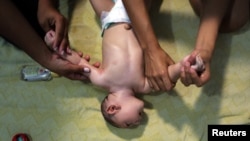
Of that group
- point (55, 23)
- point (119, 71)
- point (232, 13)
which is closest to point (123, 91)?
point (119, 71)

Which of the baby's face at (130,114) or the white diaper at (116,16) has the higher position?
the white diaper at (116,16)

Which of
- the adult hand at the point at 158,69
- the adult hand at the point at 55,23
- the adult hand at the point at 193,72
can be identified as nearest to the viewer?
the adult hand at the point at 193,72

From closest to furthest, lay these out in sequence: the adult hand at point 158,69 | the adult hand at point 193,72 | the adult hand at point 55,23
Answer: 1. the adult hand at point 193,72
2. the adult hand at point 158,69
3. the adult hand at point 55,23

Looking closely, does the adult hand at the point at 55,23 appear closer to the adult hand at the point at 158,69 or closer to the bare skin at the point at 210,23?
the adult hand at the point at 158,69

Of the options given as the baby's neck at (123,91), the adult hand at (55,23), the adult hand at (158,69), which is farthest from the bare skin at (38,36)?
the adult hand at (158,69)

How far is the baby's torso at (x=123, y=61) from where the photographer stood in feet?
4.75

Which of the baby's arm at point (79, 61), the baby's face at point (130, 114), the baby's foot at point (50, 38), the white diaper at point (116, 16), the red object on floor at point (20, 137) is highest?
the white diaper at point (116, 16)

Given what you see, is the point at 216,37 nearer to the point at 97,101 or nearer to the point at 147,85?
the point at 147,85

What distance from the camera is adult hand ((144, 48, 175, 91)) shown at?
4.53 feet

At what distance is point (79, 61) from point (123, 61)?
16 centimetres

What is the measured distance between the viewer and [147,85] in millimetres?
1451

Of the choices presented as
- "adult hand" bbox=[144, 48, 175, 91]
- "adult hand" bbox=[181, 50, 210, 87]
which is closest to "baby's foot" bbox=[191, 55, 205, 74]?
"adult hand" bbox=[181, 50, 210, 87]

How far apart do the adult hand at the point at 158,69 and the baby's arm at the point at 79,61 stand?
161 millimetres

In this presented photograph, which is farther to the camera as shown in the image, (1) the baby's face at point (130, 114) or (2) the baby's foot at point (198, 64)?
(1) the baby's face at point (130, 114)
